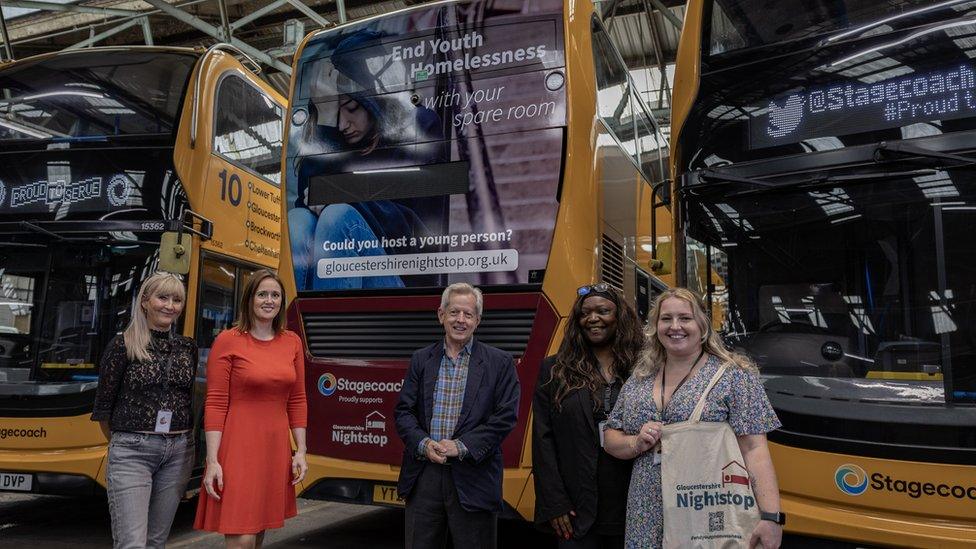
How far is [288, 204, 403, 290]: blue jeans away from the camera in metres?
4.81

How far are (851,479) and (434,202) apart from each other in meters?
2.78

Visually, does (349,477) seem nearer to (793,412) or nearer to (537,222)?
(537,222)

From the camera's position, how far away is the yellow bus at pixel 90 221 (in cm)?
532

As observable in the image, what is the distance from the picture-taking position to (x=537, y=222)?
4.44 meters

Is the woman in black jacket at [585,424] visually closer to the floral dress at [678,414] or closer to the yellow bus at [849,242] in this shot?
the floral dress at [678,414]

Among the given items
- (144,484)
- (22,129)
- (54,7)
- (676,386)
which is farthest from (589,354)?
(54,7)

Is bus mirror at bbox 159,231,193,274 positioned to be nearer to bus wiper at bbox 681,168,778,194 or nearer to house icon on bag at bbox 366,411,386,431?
house icon on bag at bbox 366,411,386,431

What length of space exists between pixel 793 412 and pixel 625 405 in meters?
1.27

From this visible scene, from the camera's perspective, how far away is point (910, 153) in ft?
11.1

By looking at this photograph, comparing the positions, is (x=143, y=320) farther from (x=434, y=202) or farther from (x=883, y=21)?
(x=883, y=21)

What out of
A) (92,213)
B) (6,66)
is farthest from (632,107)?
(6,66)

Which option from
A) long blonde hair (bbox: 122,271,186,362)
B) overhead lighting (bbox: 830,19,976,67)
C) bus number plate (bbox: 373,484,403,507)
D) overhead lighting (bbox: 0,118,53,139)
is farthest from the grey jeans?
overhead lighting (bbox: 0,118,53,139)

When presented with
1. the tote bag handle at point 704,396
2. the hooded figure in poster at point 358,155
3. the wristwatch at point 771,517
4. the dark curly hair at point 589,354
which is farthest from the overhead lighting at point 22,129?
the wristwatch at point 771,517

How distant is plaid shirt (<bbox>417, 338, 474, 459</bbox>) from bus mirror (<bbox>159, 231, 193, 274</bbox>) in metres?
A: 2.84
